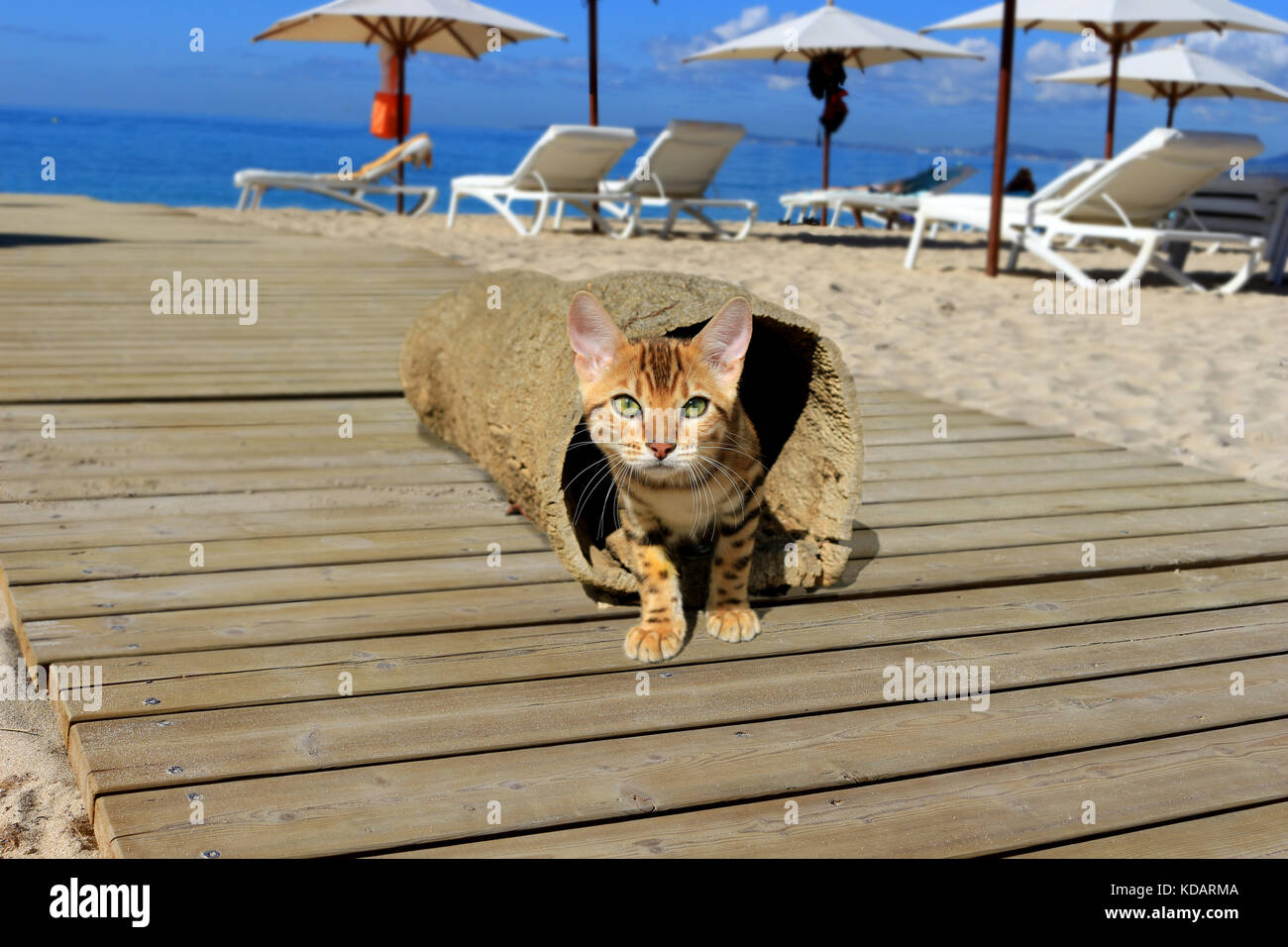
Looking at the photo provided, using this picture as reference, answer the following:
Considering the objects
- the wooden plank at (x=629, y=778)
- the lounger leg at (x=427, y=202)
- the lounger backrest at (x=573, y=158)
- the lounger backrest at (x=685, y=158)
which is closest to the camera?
the wooden plank at (x=629, y=778)

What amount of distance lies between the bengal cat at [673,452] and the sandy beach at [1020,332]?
278 cm

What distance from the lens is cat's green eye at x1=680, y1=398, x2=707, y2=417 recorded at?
243 centimetres

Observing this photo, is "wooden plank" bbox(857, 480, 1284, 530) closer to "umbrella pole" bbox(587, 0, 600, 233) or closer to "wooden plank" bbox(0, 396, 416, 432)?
"wooden plank" bbox(0, 396, 416, 432)

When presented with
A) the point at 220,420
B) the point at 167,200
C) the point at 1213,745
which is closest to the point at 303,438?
the point at 220,420

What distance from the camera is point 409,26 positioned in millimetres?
16672

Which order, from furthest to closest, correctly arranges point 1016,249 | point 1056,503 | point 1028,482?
point 1016,249, point 1028,482, point 1056,503

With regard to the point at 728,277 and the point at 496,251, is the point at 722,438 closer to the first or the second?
the point at 728,277

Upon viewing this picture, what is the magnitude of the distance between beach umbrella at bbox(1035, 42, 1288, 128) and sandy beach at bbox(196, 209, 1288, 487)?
4.19m

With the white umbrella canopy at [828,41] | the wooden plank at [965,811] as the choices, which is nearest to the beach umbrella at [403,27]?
the white umbrella canopy at [828,41]

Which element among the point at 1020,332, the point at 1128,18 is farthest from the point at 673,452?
the point at 1128,18

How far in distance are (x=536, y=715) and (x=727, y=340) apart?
2.87ft

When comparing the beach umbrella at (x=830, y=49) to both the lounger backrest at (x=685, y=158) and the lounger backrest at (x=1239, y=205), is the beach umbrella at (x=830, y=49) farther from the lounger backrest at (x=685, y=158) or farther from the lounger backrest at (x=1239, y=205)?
the lounger backrest at (x=1239, y=205)

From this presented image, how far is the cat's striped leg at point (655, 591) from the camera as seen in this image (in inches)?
101

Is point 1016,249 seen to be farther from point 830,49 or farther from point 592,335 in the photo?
point 592,335
